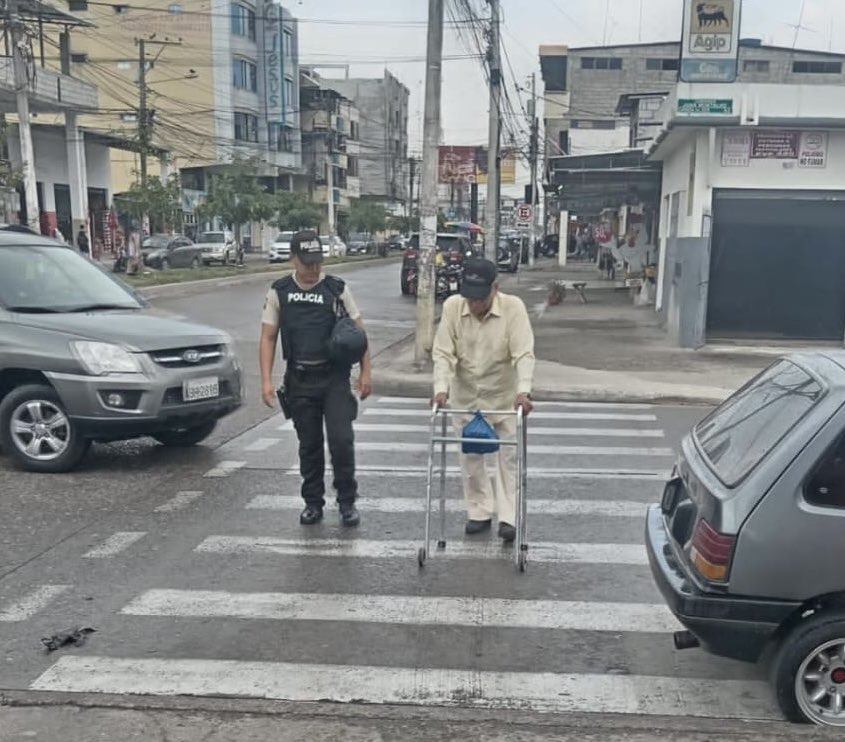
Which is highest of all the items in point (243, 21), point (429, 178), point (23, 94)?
point (243, 21)

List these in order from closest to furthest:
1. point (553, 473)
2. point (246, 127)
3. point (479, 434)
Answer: point (479, 434)
point (553, 473)
point (246, 127)

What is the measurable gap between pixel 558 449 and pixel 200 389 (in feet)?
11.0

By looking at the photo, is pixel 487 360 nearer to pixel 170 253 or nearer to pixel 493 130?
pixel 493 130

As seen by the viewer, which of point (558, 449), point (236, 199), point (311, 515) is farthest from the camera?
point (236, 199)

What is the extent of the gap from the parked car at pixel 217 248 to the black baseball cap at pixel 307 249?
1471 inches

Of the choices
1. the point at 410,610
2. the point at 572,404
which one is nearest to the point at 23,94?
the point at 572,404

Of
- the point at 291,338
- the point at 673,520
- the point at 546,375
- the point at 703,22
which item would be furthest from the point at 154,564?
the point at 703,22

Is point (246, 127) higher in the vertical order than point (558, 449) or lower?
higher

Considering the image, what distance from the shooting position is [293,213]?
179 feet

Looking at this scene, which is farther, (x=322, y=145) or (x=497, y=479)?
(x=322, y=145)

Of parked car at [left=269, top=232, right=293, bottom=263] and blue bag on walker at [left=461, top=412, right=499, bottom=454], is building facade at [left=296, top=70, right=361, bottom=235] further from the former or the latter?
blue bag on walker at [left=461, top=412, right=499, bottom=454]

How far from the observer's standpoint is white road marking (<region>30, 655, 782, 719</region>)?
3.84m

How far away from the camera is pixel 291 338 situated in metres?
5.99

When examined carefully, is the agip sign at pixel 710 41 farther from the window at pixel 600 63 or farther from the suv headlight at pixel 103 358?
the window at pixel 600 63
